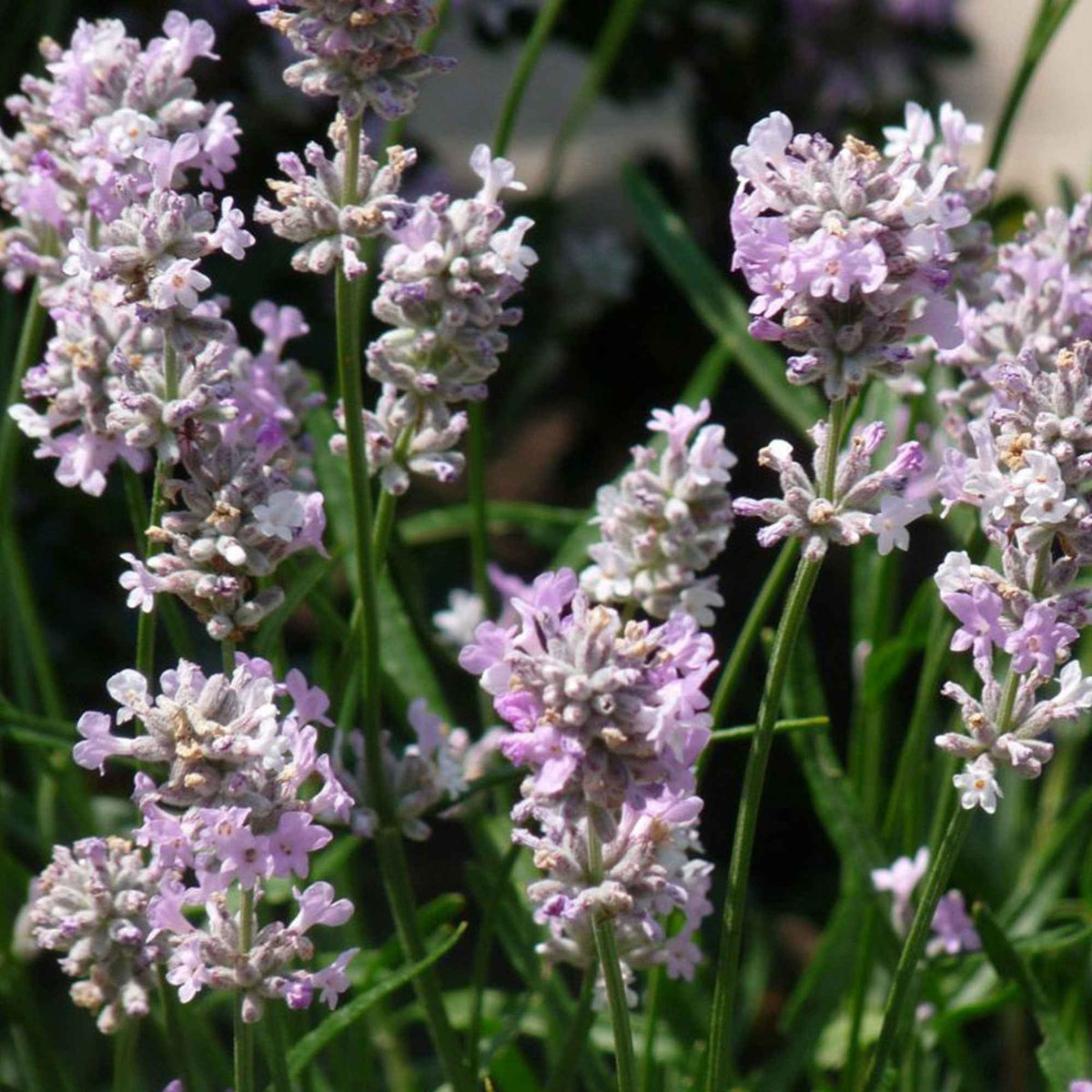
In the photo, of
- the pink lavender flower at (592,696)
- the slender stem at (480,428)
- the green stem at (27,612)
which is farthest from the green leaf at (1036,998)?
the green stem at (27,612)

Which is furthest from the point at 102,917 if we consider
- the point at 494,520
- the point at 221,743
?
the point at 494,520

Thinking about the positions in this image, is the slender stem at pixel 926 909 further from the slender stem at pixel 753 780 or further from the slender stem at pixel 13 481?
the slender stem at pixel 13 481

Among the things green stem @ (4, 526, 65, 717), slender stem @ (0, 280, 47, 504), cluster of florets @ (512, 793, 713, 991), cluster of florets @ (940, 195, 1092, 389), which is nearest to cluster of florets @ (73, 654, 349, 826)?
cluster of florets @ (512, 793, 713, 991)

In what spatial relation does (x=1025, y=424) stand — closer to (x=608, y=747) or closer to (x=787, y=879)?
(x=608, y=747)

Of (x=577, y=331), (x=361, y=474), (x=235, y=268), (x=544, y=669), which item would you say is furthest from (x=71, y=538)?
(x=544, y=669)

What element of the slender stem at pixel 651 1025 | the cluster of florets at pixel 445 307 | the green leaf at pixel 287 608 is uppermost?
the cluster of florets at pixel 445 307

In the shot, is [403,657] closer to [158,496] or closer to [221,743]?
[158,496]
